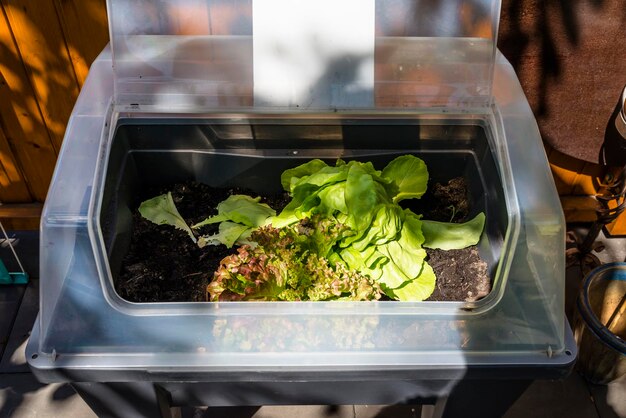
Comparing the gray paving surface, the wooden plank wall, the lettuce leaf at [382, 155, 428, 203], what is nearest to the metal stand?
the lettuce leaf at [382, 155, 428, 203]

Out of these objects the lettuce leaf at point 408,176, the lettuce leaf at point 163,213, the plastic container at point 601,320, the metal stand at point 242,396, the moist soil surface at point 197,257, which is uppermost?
the lettuce leaf at point 408,176

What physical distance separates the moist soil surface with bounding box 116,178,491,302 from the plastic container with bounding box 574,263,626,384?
697mm

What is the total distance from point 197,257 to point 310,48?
0.51 metres

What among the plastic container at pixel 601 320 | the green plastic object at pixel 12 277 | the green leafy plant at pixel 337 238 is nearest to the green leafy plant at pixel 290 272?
the green leafy plant at pixel 337 238

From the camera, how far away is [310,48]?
1.22 metres

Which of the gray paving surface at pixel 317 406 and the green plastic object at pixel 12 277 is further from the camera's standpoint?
the green plastic object at pixel 12 277

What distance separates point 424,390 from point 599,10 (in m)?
1.19

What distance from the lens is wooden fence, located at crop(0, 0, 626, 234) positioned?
168 cm

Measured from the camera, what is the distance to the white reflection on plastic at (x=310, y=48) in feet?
3.95

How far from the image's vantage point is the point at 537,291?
3.54ft

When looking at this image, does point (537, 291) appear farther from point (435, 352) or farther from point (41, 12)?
point (41, 12)

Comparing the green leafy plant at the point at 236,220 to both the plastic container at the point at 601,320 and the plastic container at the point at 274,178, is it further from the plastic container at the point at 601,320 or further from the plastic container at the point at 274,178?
the plastic container at the point at 601,320

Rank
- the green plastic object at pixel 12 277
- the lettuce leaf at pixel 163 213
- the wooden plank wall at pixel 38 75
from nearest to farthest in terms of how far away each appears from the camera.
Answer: the lettuce leaf at pixel 163 213, the wooden plank wall at pixel 38 75, the green plastic object at pixel 12 277

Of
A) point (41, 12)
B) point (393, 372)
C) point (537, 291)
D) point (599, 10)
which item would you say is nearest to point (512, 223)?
point (537, 291)
